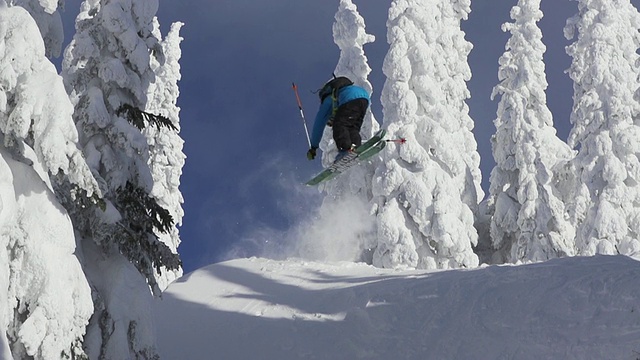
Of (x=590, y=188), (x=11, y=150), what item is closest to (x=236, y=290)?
(x=11, y=150)

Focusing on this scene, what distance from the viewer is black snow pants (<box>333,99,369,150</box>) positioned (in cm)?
1163

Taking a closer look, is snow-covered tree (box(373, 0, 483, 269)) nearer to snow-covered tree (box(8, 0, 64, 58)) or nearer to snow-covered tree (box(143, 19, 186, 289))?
snow-covered tree (box(143, 19, 186, 289))

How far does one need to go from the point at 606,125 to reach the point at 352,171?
35.3ft

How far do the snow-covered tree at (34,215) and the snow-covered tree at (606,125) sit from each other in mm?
21255

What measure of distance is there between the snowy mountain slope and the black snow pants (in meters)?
4.76

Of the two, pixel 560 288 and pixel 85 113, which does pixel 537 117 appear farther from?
pixel 85 113

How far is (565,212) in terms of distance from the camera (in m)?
28.2

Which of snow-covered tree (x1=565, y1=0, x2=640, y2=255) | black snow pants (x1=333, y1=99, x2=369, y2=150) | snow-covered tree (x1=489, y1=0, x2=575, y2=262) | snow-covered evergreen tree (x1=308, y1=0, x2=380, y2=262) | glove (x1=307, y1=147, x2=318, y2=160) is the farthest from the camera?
snow-covered tree (x1=489, y1=0, x2=575, y2=262)

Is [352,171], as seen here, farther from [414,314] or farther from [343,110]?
[343,110]

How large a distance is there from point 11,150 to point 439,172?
20409 millimetres

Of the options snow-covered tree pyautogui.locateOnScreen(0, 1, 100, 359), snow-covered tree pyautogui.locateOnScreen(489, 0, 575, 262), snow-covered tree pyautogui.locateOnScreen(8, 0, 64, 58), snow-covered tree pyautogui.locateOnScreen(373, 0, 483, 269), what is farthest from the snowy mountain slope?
snow-covered tree pyautogui.locateOnScreen(489, 0, 575, 262)

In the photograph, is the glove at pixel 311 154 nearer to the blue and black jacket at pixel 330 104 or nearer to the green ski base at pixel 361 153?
the blue and black jacket at pixel 330 104

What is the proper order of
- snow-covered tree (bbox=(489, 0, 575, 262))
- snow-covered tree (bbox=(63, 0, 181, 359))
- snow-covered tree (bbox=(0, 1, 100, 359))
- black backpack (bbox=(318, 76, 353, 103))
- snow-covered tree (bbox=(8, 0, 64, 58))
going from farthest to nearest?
snow-covered tree (bbox=(489, 0, 575, 262)) < black backpack (bbox=(318, 76, 353, 103)) < snow-covered tree (bbox=(8, 0, 64, 58)) < snow-covered tree (bbox=(63, 0, 181, 359)) < snow-covered tree (bbox=(0, 1, 100, 359))

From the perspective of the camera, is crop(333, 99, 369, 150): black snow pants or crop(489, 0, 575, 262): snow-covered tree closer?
crop(333, 99, 369, 150): black snow pants
